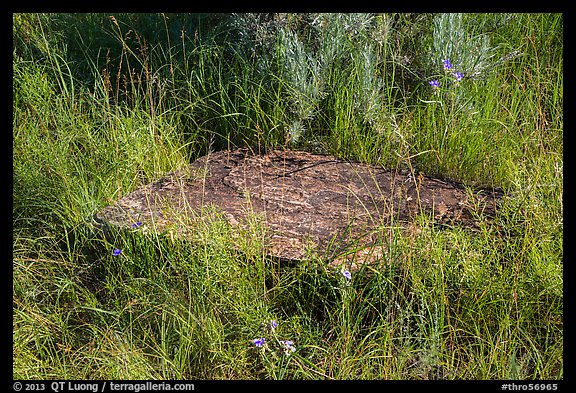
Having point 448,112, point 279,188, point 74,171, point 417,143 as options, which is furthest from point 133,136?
point 448,112

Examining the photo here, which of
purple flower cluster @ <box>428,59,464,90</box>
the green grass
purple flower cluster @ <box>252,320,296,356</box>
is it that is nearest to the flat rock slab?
the green grass

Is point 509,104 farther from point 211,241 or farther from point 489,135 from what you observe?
point 211,241

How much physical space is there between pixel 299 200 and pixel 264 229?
1.32ft

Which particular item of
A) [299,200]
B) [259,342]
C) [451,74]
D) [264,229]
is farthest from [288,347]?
[451,74]

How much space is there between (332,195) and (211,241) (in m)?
0.87

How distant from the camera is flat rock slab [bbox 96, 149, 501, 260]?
3219mm

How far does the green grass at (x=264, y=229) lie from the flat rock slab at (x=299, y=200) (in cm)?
12

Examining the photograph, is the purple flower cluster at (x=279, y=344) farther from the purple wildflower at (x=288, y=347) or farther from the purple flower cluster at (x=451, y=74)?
the purple flower cluster at (x=451, y=74)

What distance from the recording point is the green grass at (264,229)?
2.79 metres

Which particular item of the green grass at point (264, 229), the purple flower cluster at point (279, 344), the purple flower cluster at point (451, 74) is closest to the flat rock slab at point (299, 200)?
the green grass at point (264, 229)

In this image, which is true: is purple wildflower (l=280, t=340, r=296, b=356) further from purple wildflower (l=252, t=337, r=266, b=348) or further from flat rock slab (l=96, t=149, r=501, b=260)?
flat rock slab (l=96, t=149, r=501, b=260)

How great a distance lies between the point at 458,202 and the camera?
3.54m

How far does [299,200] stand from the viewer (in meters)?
3.54

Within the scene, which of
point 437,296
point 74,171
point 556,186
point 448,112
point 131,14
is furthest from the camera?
point 131,14
